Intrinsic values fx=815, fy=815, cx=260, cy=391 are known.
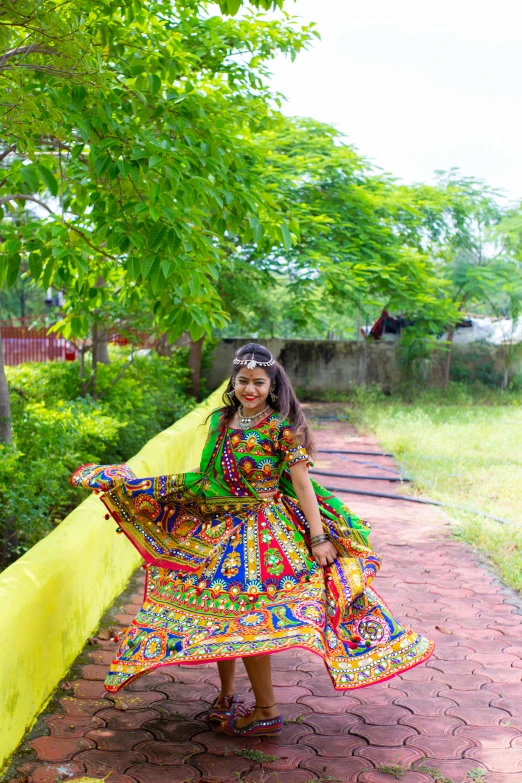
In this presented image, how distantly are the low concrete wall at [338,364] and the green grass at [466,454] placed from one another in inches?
45.4

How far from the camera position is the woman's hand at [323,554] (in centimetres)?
347

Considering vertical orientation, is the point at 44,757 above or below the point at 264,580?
below

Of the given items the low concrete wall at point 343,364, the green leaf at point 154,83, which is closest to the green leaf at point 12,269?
the green leaf at point 154,83

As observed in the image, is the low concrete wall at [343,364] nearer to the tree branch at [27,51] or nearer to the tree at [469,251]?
the tree at [469,251]

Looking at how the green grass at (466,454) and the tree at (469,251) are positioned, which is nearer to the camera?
the green grass at (466,454)

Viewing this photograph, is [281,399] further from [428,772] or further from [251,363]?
[428,772]

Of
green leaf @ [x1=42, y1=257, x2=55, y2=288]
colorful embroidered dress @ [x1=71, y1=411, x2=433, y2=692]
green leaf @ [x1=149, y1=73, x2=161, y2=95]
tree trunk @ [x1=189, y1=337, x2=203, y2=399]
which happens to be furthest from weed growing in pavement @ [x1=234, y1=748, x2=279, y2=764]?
tree trunk @ [x1=189, y1=337, x2=203, y2=399]

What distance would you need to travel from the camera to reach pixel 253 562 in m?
3.38

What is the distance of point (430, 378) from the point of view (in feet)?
57.5

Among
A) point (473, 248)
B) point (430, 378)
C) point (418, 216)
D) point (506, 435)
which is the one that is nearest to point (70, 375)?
point (506, 435)

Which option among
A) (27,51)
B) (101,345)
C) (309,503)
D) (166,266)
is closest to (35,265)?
(166,266)

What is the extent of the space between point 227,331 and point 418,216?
1179cm

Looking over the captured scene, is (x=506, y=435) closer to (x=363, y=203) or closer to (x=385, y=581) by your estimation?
(x=363, y=203)

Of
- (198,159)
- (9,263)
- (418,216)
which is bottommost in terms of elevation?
(9,263)
